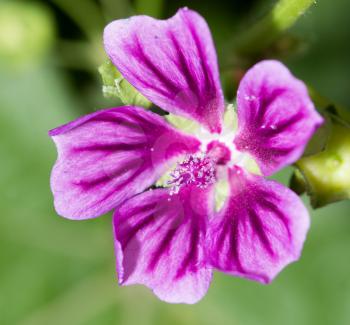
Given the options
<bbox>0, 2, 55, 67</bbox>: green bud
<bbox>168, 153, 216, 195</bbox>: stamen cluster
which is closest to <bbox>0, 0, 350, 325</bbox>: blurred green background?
<bbox>0, 2, 55, 67</bbox>: green bud

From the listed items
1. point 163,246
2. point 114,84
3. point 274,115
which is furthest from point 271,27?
point 163,246

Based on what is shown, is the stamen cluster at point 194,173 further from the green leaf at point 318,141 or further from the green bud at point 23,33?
the green bud at point 23,33

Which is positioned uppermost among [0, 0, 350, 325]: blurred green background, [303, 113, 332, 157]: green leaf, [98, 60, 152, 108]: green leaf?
[98, 60, 152, 108]: green leaf

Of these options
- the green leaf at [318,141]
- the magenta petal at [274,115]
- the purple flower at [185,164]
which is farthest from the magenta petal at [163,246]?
the green leaf at [318,141]

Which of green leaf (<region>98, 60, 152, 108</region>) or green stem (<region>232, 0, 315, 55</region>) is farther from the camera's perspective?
green stem (<region>232, 0, 315, 55</region>)

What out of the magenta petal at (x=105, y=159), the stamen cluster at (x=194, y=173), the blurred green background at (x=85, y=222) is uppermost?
the magenta petal at (x=105, y=159)

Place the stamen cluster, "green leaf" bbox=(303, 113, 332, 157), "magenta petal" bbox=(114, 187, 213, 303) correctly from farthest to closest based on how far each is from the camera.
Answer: the stamen cluster
"magenta petal" bbox=(114, 187, 213, 303)
"green leaf" bbox=(303, 113, 332, 157)

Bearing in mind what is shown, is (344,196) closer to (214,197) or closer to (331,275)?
(214,197)

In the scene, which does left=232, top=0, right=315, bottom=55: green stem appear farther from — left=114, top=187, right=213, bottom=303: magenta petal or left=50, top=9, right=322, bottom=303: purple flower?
left=114, top=187, right=213, bottom=303: magenta petal
